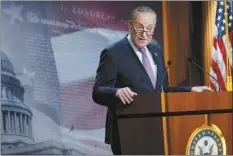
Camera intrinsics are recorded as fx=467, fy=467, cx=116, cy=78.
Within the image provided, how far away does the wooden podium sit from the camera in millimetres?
2848

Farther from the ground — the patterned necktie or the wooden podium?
the patterned necktie

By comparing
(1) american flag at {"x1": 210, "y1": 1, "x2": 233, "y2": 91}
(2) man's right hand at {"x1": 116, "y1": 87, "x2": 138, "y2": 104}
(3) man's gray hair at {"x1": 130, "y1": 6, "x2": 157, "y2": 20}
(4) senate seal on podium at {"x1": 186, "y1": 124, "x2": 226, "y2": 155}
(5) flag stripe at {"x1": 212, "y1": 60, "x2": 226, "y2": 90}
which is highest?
(3) man's gray hair at {"x1": 130, "y1": 6, "x2": 157, "y2": 20}

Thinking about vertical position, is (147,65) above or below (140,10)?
below

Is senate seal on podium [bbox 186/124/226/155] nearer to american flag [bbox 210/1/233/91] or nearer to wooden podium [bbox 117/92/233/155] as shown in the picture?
wooden podium [bbox 117/92/233/155]

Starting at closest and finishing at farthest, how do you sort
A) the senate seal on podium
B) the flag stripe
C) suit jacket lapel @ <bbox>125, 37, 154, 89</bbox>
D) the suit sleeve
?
the senate seal on podium
the suit sleeve
suit jacket lapel @ <bbox>125, 37, 154, 89</bbox>
the flag stripe

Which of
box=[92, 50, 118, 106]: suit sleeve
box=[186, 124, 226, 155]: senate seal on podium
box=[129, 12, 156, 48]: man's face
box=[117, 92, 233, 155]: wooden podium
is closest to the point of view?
box=[117, 92, 233, 155]: wooden podium

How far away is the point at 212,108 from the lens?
2932mm

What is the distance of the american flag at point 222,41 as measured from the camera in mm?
3926

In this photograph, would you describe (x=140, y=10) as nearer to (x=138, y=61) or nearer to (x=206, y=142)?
(x=138, y=61)

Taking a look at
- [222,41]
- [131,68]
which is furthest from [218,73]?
[131,68]

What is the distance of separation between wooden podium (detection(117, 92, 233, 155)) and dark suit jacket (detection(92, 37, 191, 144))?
0.31m

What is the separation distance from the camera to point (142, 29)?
351 centimetres

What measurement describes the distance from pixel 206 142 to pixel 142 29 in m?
0.98

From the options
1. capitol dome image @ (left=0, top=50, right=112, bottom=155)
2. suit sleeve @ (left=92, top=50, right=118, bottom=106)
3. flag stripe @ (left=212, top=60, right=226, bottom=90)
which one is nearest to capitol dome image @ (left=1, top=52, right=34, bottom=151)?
capitol dome image @ (left=0, top=50, right=112, bottom=155)
